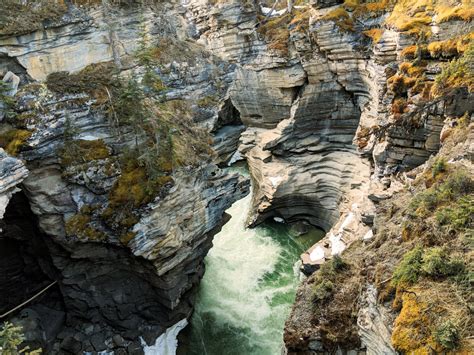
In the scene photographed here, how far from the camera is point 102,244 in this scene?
16.8 metres

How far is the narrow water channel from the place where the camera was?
1973 cm

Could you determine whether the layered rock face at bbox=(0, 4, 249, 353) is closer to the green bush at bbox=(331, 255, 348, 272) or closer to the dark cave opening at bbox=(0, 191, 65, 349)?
the dark cave opening at bbox=(0, 191, 65, 349)

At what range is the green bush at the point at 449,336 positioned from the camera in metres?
6.98

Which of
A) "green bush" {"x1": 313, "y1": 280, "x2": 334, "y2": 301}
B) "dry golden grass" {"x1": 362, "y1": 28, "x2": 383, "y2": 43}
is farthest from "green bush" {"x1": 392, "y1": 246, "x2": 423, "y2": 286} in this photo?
"dry golden grass" {"x1": 362, "y1": 28, "x2": 383, "y2": 43}

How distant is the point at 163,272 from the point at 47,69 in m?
10.2

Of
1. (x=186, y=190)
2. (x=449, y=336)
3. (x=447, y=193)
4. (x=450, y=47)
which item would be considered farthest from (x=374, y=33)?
(x=449, y=336)

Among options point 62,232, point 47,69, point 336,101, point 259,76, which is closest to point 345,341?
point 62,232

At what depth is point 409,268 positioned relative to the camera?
28.5 ft

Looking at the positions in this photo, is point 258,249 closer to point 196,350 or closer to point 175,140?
point 196,350

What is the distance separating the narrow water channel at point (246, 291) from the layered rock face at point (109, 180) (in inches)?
69.8

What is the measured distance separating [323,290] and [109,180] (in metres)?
9.98

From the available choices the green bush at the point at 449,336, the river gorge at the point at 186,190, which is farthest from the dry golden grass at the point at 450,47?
the green bush at the point at 449,336

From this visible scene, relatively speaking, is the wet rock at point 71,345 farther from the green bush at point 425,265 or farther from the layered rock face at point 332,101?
the green bush at point 425,265

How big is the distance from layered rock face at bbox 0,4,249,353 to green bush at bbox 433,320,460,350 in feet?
38.5
